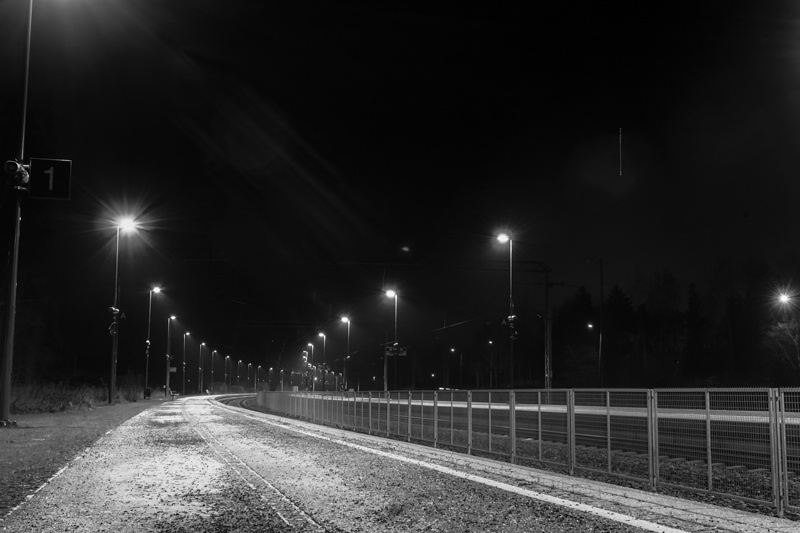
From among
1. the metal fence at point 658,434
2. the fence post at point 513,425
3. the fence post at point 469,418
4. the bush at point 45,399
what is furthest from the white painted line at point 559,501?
the bush at point 45,399

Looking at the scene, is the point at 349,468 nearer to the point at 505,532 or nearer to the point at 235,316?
the point at 505,532

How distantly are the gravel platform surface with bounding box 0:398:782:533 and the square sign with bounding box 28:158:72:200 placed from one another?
8013 mm

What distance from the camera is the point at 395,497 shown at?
435 inches

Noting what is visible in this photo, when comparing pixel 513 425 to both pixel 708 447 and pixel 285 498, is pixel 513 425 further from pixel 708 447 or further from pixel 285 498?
pixel 285 498

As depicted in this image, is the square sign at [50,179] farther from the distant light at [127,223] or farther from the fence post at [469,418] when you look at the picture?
the distant light at [127,223]

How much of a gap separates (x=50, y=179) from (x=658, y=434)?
18.1m

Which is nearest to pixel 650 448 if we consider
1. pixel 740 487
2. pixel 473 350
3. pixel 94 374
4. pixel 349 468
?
pixel 740 487

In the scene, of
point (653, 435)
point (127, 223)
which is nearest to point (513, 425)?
point (653, 435)

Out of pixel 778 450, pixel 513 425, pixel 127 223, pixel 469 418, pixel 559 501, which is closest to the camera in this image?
pixel 778 450

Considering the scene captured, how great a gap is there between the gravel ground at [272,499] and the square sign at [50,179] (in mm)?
8204

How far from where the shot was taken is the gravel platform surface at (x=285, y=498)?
896 cm

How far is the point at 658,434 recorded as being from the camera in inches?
490

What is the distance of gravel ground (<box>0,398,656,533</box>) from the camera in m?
8.96

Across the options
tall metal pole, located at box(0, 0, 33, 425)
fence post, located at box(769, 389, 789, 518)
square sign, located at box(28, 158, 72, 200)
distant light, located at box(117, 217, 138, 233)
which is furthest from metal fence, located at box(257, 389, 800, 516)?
distant light, located at box(117, 217, 138, 233)
